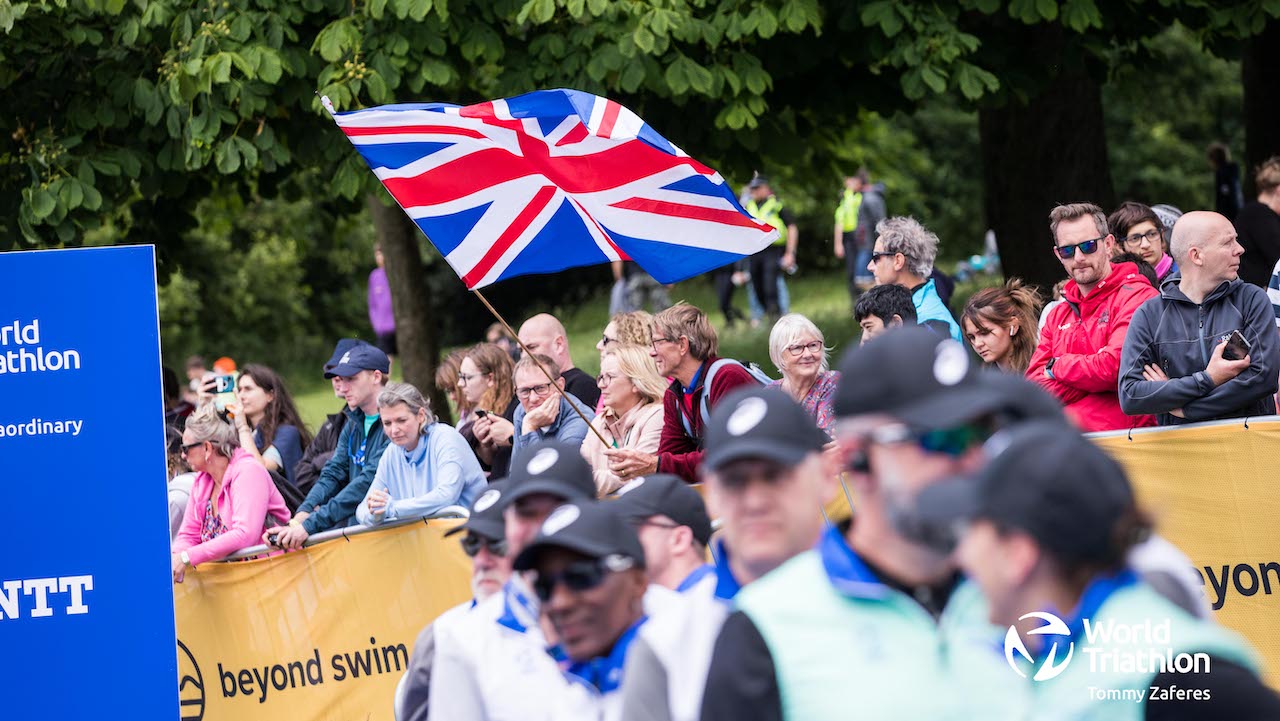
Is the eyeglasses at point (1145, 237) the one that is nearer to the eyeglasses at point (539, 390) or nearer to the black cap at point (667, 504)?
the eyeglasses at point (539, 390)

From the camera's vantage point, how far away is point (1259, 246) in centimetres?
908

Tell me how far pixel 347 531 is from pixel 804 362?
95.5 inches

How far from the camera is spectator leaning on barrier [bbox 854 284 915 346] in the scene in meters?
7.25

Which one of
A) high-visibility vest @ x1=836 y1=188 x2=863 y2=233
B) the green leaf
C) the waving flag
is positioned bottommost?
the waving flag

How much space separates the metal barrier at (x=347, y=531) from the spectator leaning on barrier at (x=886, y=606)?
4796mm

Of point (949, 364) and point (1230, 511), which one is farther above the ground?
point (949, 364)

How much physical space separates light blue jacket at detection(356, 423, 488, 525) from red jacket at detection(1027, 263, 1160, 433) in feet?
9.00

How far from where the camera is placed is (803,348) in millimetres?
7219

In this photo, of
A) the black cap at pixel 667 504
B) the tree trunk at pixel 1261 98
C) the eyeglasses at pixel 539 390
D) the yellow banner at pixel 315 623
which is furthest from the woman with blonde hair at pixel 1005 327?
the tree trunk at pixel 1261 98

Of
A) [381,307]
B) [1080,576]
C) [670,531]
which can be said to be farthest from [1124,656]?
[381,307]

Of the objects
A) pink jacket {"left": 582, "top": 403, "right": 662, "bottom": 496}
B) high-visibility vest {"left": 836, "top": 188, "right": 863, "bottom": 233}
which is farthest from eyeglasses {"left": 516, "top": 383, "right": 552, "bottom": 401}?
high-visibility vest {"left": 836, "top": 188, "right": 863, "bottom": 233}

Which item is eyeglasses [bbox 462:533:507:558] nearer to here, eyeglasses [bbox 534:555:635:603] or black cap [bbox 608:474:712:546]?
black cap [bbox 608:474:712:546]

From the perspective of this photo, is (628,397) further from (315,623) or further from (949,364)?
(949,364)

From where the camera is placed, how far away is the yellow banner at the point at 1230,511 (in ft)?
20.7
